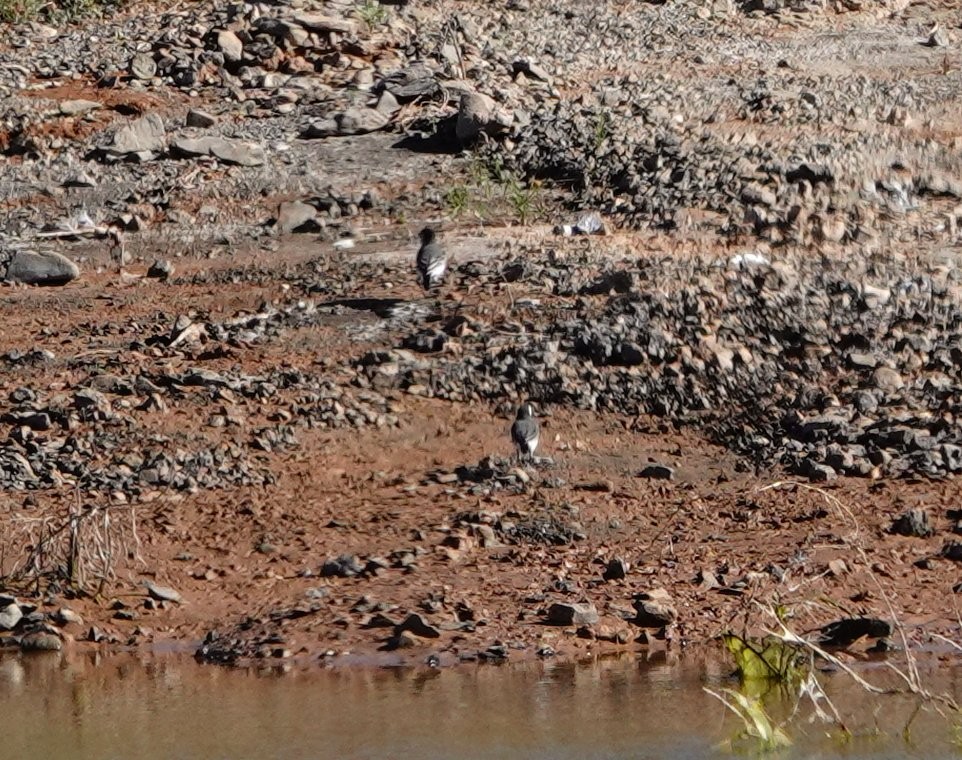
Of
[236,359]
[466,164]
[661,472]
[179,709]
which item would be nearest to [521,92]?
[466,164]

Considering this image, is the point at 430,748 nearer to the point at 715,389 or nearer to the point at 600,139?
the point at 715,389

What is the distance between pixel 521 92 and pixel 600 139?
1.08m

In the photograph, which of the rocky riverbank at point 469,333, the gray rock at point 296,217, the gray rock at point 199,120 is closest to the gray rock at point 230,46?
the rocky riverbank at point 469,333

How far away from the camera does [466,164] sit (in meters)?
10.2

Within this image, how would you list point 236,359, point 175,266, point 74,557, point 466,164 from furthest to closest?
point 466,164, point 175,266, point 236,359, point 74,557

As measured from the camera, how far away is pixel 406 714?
5711 mm

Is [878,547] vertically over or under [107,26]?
under

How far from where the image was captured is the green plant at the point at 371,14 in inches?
468

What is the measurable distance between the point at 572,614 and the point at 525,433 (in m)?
1.47

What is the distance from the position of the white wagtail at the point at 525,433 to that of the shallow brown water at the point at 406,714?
1659 millimetres

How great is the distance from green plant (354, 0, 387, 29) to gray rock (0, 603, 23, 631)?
6041mm

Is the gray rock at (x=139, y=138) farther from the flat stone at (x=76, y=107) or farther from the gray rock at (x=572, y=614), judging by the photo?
the gray rock at (x=572, y=614)

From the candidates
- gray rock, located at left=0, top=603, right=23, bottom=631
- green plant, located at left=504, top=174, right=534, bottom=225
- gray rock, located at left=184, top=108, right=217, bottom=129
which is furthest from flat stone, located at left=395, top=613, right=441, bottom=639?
gray rock, located at left=184, top=108, right=217, bottom=129

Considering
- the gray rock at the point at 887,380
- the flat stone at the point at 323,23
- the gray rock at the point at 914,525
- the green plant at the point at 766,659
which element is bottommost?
the gray rock at the point at 914,525
